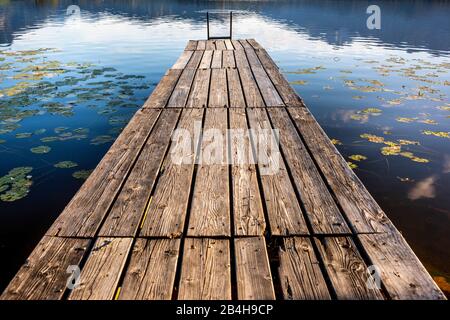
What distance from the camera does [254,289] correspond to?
2.02 metres

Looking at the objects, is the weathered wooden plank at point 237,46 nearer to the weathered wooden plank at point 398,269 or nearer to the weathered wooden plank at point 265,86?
the weathered wooden plank at point 265,86

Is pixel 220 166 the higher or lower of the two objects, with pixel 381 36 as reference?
lower

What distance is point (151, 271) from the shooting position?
7.00 ft

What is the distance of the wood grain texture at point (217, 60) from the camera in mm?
8484

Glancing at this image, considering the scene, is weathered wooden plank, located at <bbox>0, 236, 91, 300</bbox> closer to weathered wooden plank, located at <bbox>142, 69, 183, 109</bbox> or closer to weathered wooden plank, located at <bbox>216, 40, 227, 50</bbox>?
weathered wooden plank, located at <bbox>142, 69, 183, 109</bbox>

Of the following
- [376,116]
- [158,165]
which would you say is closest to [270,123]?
[158,165]

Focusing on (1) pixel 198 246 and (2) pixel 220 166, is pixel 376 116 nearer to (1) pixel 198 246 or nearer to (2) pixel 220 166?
(2) pixel 220 166

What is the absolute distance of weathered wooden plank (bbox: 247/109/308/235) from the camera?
257 centimetres

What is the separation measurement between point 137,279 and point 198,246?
500mm

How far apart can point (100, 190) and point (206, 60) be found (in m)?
7.05

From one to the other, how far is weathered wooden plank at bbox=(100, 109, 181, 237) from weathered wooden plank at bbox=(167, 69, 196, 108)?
3.69ft

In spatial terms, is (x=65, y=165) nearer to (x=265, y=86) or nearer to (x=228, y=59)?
(x=265, y=86)

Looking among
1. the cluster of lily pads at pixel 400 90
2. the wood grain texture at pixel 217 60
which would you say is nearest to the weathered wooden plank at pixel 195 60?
the wood grain texture at pixel 217 60

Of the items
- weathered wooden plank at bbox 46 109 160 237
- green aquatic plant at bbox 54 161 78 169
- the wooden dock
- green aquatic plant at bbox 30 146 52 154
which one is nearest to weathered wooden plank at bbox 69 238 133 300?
the wooden dock
